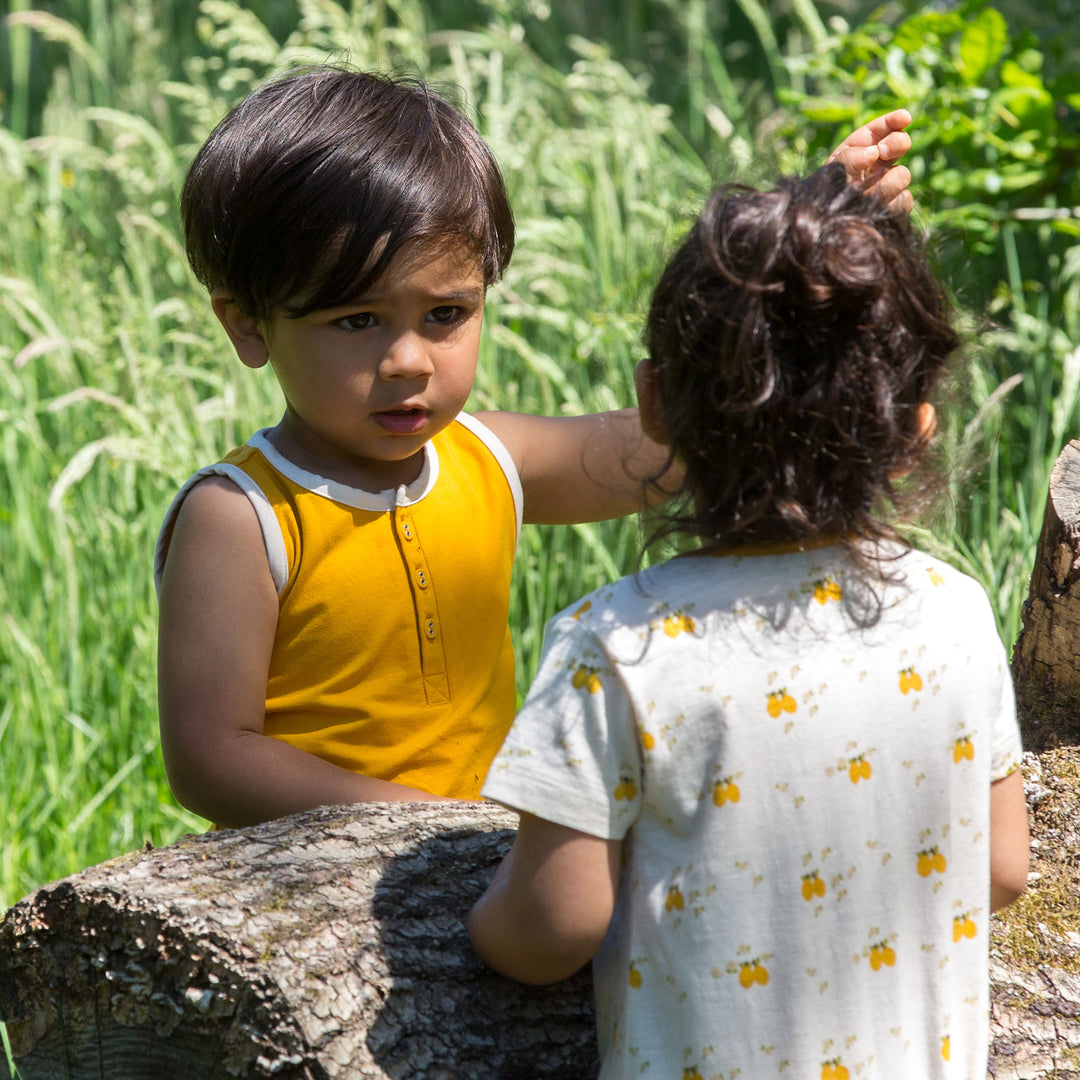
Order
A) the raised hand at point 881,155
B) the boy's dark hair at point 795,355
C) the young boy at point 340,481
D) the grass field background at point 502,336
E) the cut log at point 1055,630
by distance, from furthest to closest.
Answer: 1. the grass field background at point 502,336
2. the cut log at point 1055,630
3. the young boy at point 340,481
4. the raised hand at point 881,155
5. the boy's dark hair at point 795,355

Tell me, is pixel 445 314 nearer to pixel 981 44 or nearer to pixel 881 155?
pixel 881 155

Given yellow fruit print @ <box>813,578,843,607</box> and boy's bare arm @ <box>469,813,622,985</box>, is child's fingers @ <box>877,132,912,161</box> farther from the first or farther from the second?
boy's bare arm @ <box>469,813,622,985</box>

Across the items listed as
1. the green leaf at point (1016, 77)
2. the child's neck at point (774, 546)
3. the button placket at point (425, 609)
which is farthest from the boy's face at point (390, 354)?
the green leaf at point (1016, 77)

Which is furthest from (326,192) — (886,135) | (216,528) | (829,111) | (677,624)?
(829,111)

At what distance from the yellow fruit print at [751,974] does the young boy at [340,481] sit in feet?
1.82

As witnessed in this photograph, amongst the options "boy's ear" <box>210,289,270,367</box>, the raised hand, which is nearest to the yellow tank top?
"boy's ear" <box>210,289,270,367</box>

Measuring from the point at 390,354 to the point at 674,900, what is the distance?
28.0 inches

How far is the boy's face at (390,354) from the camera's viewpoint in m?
1.46

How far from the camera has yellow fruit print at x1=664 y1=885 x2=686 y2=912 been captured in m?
1.04

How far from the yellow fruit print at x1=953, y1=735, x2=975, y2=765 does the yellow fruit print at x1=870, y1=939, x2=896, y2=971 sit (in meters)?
0.16

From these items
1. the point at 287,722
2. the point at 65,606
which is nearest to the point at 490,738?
the point at 287,722

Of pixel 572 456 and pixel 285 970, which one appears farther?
pixel 572 456

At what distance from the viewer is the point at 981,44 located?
9.34 feet

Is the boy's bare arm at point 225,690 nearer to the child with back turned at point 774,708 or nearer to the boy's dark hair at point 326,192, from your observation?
the boy's dark hair at point 326,192
